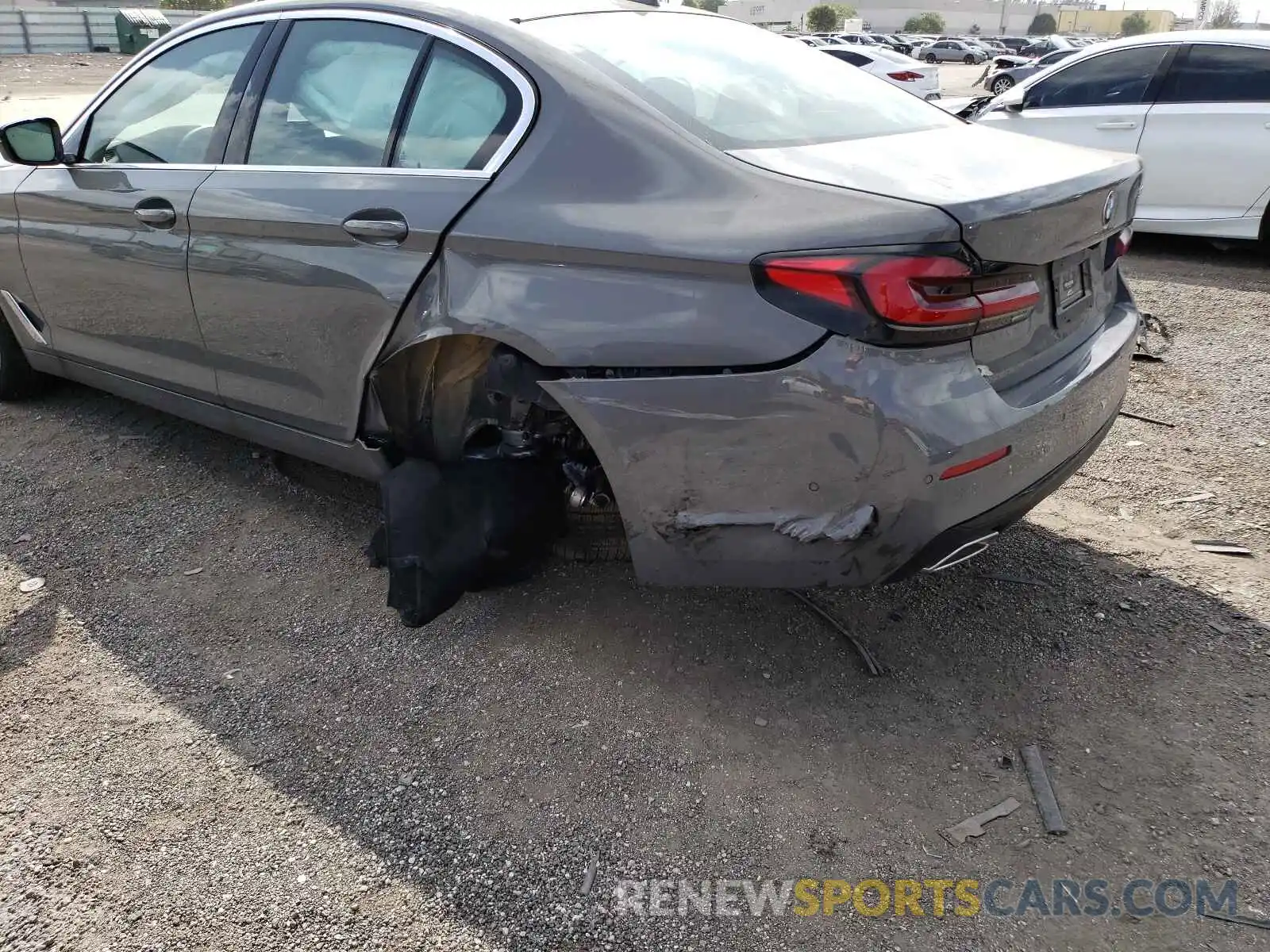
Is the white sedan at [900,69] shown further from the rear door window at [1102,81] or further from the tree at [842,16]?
the tree at [842,16]

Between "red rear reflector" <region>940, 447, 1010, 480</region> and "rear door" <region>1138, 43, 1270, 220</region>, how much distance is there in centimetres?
563

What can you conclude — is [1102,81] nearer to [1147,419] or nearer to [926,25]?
[1147,419]

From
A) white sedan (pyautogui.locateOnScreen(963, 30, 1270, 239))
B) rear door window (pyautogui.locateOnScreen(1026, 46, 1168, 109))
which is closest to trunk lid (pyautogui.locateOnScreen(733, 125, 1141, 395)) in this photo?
white sedan (pyautogui.locateOnScreen(963, 30, 1270, 239))

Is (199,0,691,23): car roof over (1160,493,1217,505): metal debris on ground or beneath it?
over

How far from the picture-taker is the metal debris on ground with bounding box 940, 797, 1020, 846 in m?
2.20

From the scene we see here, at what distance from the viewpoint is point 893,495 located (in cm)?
215

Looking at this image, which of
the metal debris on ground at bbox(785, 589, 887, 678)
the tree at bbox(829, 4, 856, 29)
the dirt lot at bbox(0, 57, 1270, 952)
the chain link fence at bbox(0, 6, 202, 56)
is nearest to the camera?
the dirt lot at bbox(0, 57, 1270, 952)

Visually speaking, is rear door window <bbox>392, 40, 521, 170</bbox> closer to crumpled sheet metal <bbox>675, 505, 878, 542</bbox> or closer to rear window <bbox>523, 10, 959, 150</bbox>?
rear window <bbox>523, 10, 959, 150</bbox>

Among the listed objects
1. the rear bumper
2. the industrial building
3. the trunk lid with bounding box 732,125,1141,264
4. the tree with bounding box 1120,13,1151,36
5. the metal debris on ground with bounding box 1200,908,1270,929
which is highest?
the trunk lid with bounding box 732,125,1141,264

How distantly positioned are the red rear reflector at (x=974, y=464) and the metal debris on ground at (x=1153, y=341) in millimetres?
3212

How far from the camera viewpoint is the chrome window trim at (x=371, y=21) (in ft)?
8.39

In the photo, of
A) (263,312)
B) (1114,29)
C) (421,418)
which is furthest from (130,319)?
(1114,29)

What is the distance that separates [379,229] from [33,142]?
199cm

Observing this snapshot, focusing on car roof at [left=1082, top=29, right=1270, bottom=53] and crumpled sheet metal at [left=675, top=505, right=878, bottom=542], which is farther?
car roof at [left=1082, top=29, right=1270, bottom=53]
